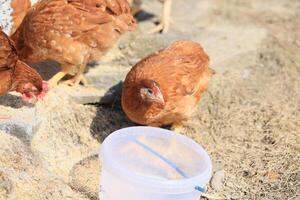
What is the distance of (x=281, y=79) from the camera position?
482 cm

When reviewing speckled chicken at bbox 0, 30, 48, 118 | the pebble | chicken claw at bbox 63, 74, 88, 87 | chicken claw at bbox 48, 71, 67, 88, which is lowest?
the pebble

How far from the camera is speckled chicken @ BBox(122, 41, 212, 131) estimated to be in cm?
350

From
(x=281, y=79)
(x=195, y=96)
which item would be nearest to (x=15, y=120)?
(x=195, y=96)

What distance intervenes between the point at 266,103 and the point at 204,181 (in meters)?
1.89

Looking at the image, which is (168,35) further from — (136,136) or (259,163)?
(136,136)

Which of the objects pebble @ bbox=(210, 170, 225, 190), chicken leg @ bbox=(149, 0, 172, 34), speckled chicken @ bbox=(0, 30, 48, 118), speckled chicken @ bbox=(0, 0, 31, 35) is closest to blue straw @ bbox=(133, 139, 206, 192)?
pebble @ bbox=(210, 170, 225, 190)

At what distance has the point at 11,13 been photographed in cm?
411

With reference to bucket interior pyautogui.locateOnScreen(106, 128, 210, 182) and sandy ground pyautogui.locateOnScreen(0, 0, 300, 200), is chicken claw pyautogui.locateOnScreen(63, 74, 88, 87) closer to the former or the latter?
sandy ground pyautogui.locateOnScreen(0, 0, 300, 200)

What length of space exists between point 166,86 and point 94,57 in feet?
2.44

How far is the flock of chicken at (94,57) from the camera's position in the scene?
139 inches

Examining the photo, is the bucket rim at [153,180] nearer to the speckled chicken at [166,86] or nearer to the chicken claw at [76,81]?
the speckled chicken at [166,86]

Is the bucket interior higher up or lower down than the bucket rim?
lower down

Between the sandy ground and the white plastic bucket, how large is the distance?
1.36 feet

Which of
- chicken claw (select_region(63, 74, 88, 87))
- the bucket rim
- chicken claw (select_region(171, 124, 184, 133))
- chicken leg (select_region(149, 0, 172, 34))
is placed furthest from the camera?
chicken leg (select_region(149, 0, 172, 34))
